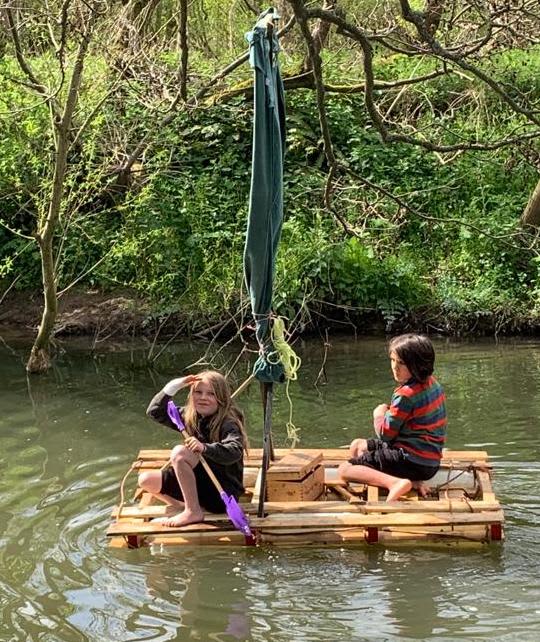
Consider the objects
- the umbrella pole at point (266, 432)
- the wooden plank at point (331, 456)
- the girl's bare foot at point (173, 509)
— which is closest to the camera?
the umbrella pole at point (266, 432)

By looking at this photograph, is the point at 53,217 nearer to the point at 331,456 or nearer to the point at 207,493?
the point at 331,456

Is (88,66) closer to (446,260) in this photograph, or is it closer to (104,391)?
(104,391)

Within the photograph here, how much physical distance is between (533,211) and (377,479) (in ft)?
26.6

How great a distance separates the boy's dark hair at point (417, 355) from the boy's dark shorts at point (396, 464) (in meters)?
0.45

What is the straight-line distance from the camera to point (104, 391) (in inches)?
379

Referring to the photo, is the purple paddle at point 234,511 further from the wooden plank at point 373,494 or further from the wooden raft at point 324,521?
the wooden plank at point 373,494

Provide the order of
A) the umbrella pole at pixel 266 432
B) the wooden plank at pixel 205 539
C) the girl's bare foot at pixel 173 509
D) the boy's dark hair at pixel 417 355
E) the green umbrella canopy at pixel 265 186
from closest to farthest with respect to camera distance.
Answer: the green umbrella canopy at pixel 265 186
the wooden plank at pixel 205 539
the umbrella pole at pixel 266 432
the girl's bare foot at pixel 173 509
the boy's dark hair at pixel 417 355

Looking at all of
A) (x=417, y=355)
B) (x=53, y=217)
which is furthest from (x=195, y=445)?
(x=53, y=217)

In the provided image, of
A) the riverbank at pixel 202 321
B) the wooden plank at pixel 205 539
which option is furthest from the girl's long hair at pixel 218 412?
the riverbank at pixel 202 321

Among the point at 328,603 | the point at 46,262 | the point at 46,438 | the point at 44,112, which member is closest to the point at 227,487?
the point at 328,603

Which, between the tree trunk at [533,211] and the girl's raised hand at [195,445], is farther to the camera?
the tree trunk at [533,211]

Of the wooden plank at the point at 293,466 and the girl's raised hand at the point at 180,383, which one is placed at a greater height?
the girl's raised hand at the point at 180,383

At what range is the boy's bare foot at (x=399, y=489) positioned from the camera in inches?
215

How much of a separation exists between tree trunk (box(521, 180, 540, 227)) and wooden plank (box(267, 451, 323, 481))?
790 centimetres
